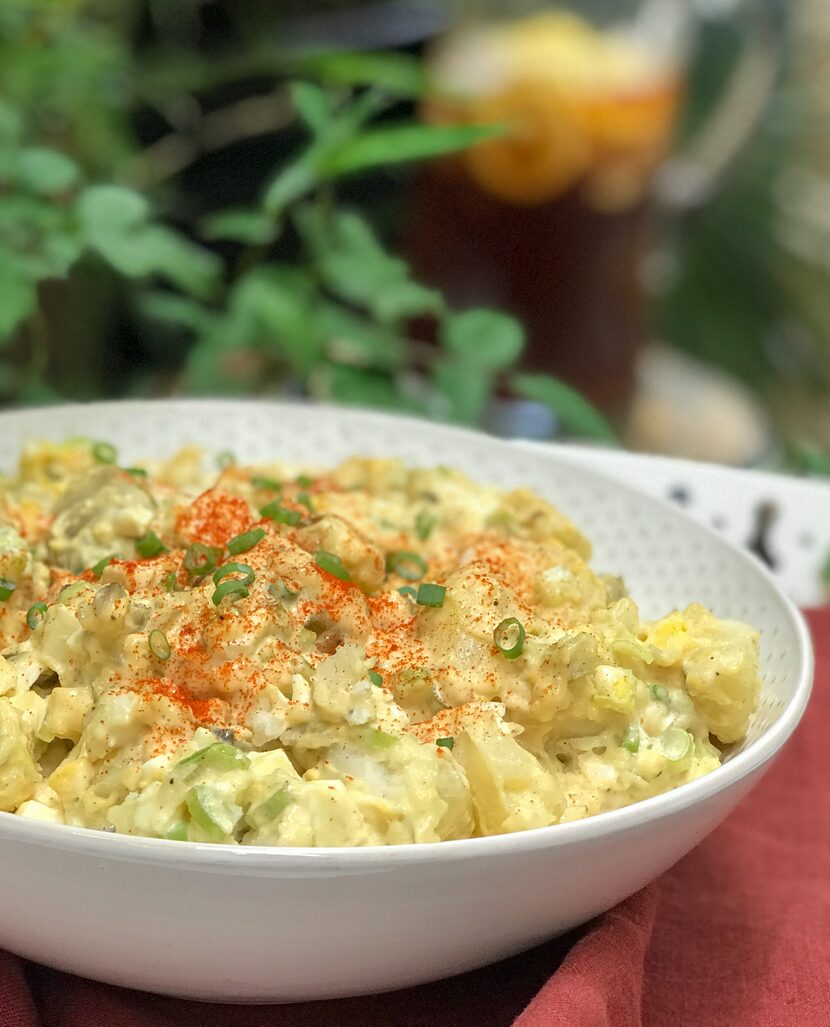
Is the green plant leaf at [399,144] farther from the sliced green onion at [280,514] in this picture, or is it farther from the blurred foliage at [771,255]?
the blurred foliage at [771,255]

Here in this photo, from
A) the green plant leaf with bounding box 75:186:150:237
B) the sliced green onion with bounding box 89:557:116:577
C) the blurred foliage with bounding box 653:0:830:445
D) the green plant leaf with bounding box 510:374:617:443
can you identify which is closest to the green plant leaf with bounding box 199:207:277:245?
the green plant leaf with bounding box 75:186:150:237

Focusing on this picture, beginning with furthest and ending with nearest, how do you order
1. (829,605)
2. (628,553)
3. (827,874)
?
(829,605), (628,553), (827,874)

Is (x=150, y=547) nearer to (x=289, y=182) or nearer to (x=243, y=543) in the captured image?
(x=243, y=543)

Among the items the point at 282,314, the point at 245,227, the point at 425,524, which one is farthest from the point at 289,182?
the point at 425,524

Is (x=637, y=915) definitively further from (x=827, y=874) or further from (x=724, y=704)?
(x=827, y=874)

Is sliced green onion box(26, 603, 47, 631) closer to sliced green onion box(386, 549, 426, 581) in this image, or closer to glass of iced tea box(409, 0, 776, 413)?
sliced green onion box(386, 549, 426, 581)

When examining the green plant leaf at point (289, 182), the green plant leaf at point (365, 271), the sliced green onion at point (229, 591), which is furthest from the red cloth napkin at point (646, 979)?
the green plant leaf at point (289, 182)

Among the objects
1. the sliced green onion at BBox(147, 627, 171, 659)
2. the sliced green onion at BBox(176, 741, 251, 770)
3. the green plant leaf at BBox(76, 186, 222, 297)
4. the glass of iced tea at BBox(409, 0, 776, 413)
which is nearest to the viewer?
the sliced green onion at BBox(176, 741, 251, 770)

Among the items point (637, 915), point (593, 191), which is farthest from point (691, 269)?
point (637, 915)

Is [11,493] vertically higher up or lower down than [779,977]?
higher up
